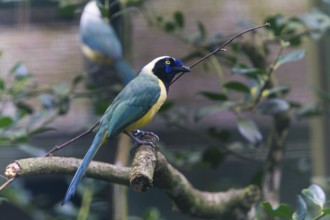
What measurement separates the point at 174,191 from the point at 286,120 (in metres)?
0.55

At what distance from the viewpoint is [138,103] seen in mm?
1419

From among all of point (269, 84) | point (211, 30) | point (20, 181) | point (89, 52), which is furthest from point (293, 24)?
point (20, 181)

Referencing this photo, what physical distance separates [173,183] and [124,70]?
833 mm

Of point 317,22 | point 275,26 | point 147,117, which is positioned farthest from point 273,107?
point 147,117

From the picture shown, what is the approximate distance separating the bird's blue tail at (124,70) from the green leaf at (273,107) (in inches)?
18.6

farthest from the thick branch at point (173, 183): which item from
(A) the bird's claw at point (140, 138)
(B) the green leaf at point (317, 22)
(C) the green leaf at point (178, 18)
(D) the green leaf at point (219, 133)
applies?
(C) the green leaf at point (178, 18)

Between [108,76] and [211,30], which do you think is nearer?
[108,76]

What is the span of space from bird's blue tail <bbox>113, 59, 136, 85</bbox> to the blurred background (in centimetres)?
3

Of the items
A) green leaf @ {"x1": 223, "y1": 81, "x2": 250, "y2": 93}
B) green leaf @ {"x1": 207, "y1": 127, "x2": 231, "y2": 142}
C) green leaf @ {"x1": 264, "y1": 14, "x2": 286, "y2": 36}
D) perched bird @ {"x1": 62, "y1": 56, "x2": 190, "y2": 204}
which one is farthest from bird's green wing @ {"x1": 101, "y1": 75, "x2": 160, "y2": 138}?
green leaf @ {"x1": 207, "y1": 127, "x2": 231, "y2": 142}

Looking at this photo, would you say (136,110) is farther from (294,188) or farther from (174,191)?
(294,188)

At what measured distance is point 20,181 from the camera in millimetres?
2240

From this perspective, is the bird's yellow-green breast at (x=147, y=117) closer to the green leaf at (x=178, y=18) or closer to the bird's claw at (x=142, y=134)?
the bird's claw at (x=142, y=134)

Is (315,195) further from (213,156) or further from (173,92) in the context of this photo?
(173,92)

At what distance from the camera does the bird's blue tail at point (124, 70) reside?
2.08m
